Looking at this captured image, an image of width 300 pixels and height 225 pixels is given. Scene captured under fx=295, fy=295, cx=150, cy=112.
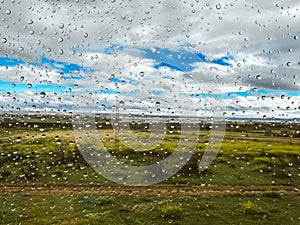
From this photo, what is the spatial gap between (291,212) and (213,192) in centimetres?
304

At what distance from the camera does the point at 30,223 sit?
26.4ft

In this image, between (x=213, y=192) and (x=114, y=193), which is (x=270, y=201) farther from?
(x=114, y=193)

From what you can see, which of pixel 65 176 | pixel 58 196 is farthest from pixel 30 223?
pixel 65 176

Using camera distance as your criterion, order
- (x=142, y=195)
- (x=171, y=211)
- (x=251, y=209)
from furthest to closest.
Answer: (x=142, y=195)
(x=251, y=209)
(x=171, y=211)

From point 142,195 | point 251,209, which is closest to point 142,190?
point 142,195

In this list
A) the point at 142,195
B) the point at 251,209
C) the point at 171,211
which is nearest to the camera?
the point at 171,211

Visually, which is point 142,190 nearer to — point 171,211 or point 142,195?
point 142,195

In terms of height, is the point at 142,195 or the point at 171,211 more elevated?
the point at 171,211

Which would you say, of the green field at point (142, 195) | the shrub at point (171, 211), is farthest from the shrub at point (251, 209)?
the shrub at point (171, 211)

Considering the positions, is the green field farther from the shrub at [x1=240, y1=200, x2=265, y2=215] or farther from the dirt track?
the dirt track

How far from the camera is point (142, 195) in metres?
11.0

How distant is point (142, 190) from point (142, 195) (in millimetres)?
774

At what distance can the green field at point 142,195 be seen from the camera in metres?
8.72

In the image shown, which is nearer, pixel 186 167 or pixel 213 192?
pixel 213 192
